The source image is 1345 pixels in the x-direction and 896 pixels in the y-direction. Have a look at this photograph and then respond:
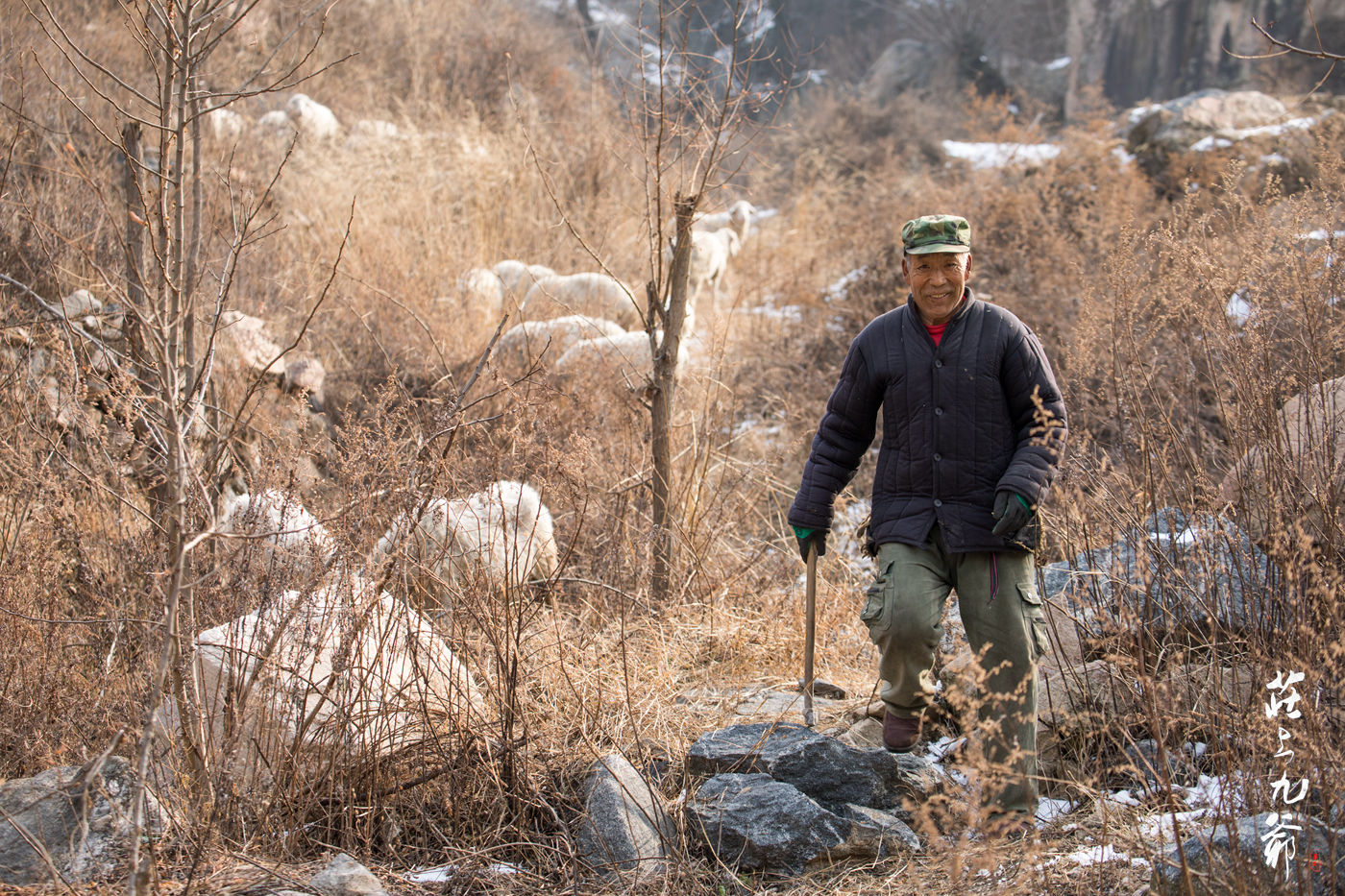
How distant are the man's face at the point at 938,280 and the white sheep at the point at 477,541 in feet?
3.80

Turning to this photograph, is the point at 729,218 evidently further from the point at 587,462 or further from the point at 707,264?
the point at 587,462

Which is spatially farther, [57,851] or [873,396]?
[873,396]

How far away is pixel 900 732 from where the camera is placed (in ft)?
9.00

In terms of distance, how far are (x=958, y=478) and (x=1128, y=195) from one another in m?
6.54

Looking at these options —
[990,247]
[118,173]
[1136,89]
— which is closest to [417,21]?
[118,173]

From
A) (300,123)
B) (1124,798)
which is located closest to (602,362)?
(1124,798)

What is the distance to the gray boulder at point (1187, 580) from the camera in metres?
2.65

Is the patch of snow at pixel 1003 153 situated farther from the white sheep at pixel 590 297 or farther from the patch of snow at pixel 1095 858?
the patch of snow at pixel 1095 858

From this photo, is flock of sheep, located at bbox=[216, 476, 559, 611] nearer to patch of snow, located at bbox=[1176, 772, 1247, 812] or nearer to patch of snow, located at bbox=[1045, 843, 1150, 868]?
patch of snow, located at bbox=[1045, 843, 1150, 868]

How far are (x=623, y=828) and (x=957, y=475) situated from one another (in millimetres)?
1226

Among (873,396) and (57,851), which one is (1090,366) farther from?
(57,851)

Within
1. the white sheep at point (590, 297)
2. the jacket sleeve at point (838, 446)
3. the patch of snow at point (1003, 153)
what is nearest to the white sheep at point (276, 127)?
the white sheep at point (590, 297)

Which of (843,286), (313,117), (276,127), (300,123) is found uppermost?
(313,117)

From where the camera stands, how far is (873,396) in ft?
9.04
